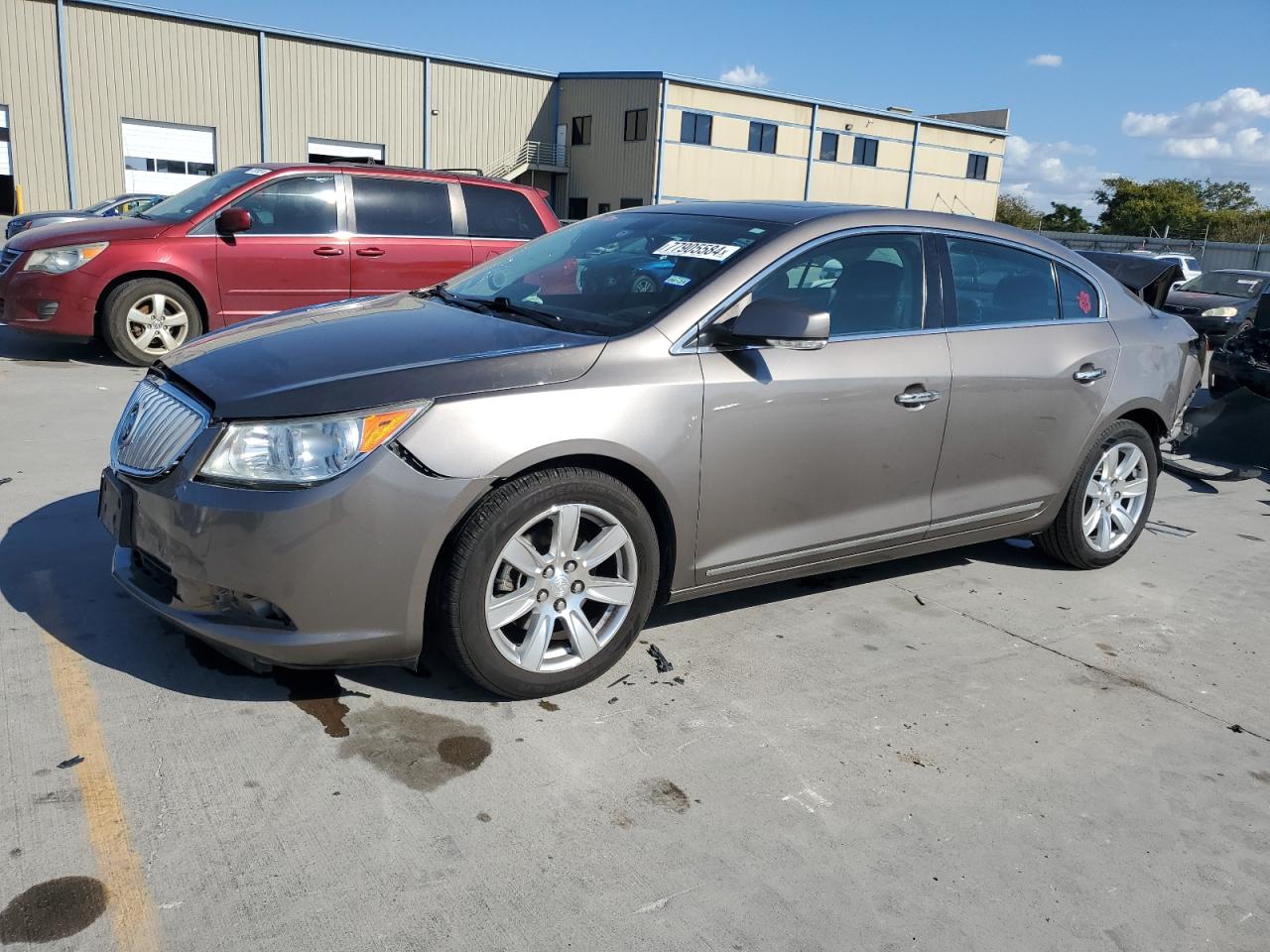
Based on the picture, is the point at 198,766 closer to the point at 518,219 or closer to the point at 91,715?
the point at 91,715

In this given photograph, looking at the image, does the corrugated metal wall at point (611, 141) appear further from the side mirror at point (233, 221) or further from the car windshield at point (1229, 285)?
the side mirror at point (233, 221)

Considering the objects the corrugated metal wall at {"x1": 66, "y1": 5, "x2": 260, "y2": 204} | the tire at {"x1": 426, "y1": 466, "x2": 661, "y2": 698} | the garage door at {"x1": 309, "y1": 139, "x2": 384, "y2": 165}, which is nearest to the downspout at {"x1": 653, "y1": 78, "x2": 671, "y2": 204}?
the garage door at {"x1": 309, "y1": 139, "x2": 384, "y2": 165}

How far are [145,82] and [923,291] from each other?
3733 cm

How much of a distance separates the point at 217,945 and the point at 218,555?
1085 millimetres

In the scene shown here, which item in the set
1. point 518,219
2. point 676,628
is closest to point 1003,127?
point 518,219

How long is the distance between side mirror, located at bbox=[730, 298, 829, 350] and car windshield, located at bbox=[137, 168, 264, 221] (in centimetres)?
658

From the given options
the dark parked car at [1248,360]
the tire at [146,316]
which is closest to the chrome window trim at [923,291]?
the dark parked car at [1248,360]

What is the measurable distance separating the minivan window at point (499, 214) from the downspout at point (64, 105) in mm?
30515

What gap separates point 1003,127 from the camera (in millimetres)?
56156

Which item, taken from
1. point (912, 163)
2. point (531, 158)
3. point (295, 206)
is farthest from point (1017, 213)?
point (295, 206)

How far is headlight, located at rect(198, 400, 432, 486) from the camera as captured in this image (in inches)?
113

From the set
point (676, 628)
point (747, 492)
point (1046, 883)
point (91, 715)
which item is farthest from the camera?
point (676, 628)

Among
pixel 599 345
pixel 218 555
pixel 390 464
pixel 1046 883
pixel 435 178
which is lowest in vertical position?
pixel 1046 883

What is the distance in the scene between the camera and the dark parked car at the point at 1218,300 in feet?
48.6
